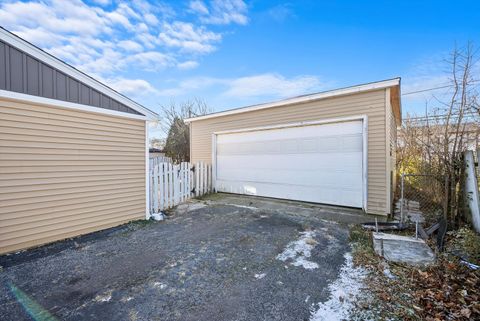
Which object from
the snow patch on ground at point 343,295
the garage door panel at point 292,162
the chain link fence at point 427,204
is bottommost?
the snow patch on ground at point 343,295

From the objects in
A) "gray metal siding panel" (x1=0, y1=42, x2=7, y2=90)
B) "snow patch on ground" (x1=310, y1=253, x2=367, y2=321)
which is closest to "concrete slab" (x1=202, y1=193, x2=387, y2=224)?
"snow patch on ground" (x1=310, y1=253, x2=367, y2=321)

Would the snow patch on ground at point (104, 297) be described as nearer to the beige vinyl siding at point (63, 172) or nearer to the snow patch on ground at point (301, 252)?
the snow patch on ground at point (301, 252)

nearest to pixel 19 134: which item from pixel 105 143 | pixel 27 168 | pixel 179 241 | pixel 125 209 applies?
pixel 27 168

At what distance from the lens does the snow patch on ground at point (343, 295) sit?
1.95 meters

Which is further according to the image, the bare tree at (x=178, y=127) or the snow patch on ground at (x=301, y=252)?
the bare tree at (x=178, y=127)

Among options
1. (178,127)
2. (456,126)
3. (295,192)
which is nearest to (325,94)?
(456,126)

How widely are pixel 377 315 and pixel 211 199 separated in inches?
233

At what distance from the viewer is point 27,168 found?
137 inches

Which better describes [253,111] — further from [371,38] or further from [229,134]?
[371,38]

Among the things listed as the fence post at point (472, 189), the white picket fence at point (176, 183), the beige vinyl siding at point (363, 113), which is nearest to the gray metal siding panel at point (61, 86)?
the white picket fence at point (176, 183)

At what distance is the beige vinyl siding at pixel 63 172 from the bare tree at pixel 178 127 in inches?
401

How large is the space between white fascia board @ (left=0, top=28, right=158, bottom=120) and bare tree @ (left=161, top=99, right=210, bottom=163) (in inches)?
401

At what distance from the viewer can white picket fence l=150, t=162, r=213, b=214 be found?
5.72 metres

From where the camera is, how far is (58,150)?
12.6 feet
